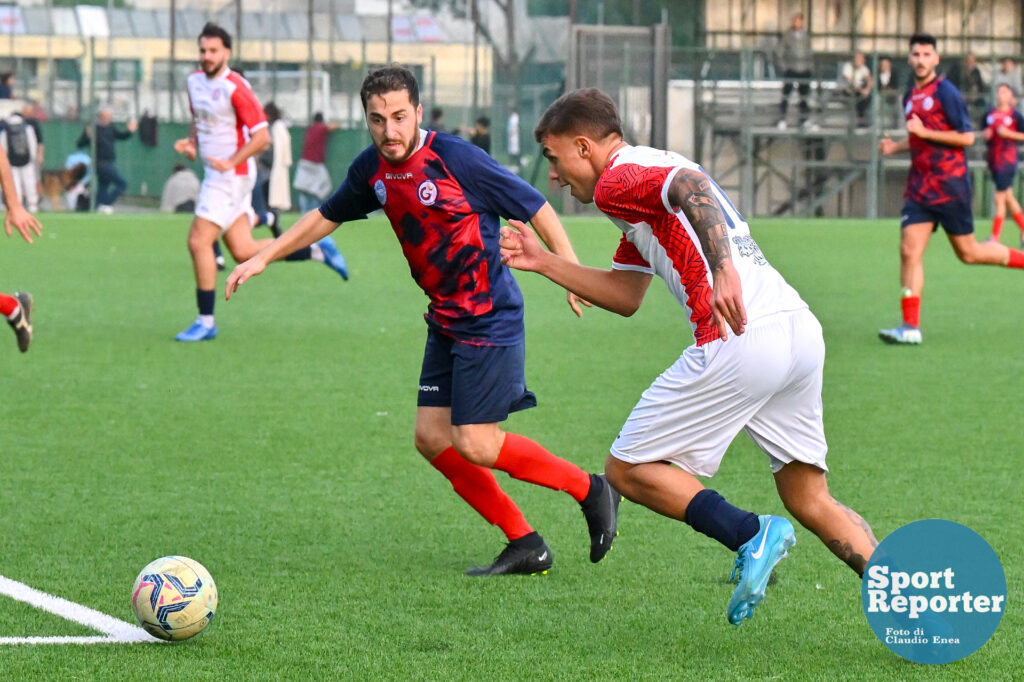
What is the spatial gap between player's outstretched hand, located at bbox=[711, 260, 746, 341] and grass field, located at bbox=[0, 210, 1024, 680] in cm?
96

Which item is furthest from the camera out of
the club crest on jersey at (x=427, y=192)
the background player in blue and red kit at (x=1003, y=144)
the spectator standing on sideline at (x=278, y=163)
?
the spectator standing on sideline at (x=278, y=163)

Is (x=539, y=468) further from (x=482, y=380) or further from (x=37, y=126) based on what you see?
(x=37, y=126)

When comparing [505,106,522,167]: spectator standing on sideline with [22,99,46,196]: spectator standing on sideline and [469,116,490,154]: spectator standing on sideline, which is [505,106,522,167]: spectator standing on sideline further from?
[22,99,46,196]: spectator standing on sideline

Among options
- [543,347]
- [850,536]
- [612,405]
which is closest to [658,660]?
[850,536]

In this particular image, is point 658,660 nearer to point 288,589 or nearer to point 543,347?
point 288,589

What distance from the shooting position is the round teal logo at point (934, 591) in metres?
3.96

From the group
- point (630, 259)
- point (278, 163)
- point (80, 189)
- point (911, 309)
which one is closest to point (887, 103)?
point (278, 163)

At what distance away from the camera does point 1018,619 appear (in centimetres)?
457

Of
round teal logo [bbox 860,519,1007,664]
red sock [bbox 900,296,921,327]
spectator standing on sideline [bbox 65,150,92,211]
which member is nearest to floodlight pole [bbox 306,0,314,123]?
spectator standing on sideline [bbox 65,150,92,211]

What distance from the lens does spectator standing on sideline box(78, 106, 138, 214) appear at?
2892 cm

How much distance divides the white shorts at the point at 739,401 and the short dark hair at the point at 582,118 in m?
0.72

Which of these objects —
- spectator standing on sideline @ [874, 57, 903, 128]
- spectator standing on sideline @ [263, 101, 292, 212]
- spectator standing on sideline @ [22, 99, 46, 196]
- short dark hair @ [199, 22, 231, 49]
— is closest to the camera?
short dark hair @ [199, 22, 231, 49]

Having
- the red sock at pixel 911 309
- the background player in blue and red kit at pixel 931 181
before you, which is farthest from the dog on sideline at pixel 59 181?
the red sock at pixel 911 309

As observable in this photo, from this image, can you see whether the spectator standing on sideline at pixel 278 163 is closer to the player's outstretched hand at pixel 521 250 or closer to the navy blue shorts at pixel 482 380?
the navy blue shorts at pixel 482 380
